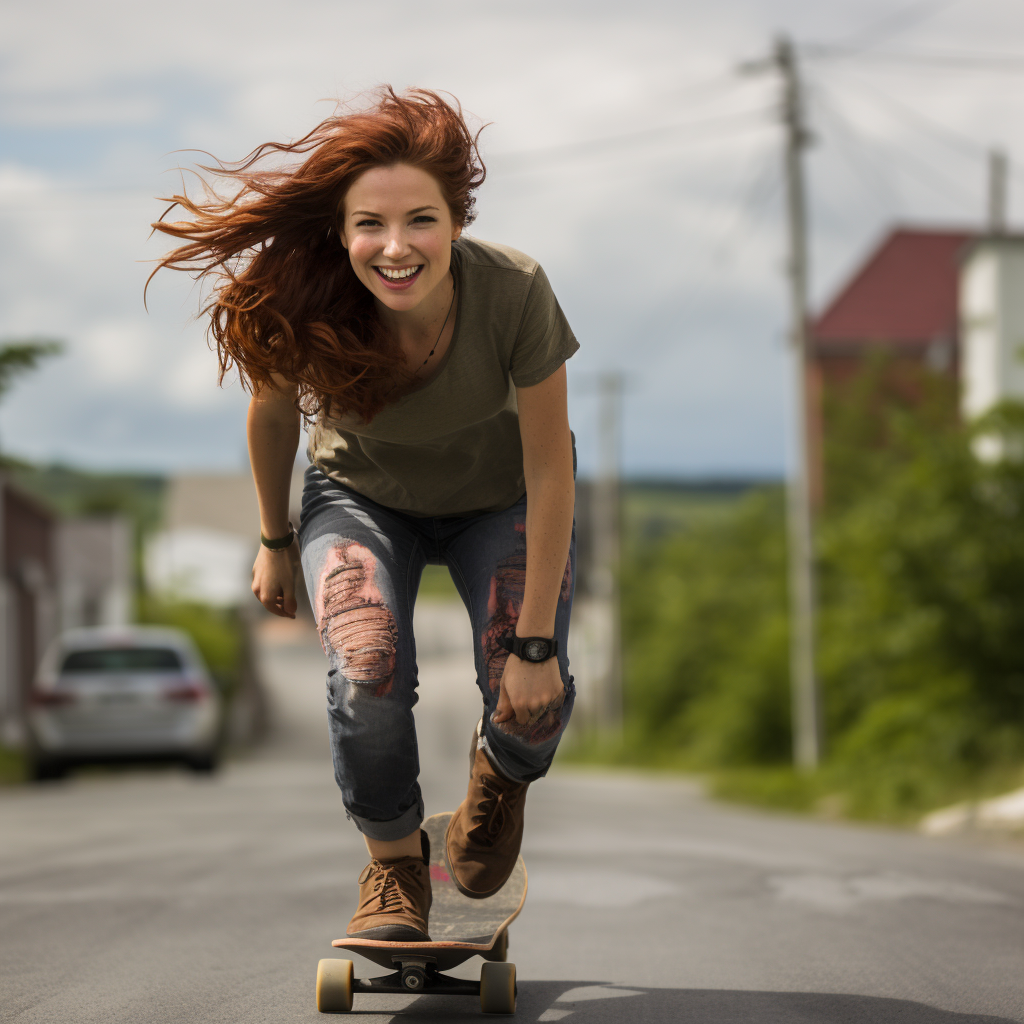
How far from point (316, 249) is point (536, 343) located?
0.55 metres

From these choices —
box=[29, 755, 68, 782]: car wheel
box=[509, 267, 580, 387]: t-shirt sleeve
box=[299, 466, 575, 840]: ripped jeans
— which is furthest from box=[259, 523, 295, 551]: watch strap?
box=[29, 755, 68, 782]: car wheel

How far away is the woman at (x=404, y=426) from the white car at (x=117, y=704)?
11.8 m

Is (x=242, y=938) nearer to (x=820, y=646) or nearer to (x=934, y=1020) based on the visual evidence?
(x=934, y=1020)

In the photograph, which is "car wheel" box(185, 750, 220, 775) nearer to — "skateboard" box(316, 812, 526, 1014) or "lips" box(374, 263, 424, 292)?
"skateboard" box(316, 812, 526, 1014)

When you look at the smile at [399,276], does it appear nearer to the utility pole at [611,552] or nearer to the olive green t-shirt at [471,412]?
the olive green t-shirt at [471,412]

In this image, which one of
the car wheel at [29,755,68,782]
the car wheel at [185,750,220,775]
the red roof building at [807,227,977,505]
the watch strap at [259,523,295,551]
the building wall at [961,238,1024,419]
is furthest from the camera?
the red roof building at [807,227,977,505]

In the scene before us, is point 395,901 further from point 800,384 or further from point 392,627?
point 800,384

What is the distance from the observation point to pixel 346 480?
368 cm

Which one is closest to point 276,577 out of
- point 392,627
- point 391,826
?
point 392,627

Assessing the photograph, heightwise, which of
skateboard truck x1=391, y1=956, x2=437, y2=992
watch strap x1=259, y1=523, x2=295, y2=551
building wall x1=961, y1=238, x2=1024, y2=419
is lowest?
skateboard truck x1=391, y1=956, x2=437, y2=992

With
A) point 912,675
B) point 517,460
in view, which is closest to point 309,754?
point 912,675

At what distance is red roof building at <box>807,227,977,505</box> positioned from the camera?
33500 millimetres

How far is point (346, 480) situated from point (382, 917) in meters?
1.07

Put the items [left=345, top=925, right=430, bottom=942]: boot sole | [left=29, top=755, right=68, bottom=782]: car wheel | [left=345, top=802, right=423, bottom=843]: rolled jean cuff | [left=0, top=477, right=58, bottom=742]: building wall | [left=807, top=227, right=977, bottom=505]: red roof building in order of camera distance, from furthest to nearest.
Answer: [left=807, top=227, right=977, bottom=505]: red roof building < [left=0, top=477, right=58, bottom=742]: building wall < [left=29, top=755, right=68, bottom=782]: car wheel < [left=345, top=802, right=423, bottom=843]: rolled jean cuff < [left=345, top=925, right=430, bottom=942]: boot sole
